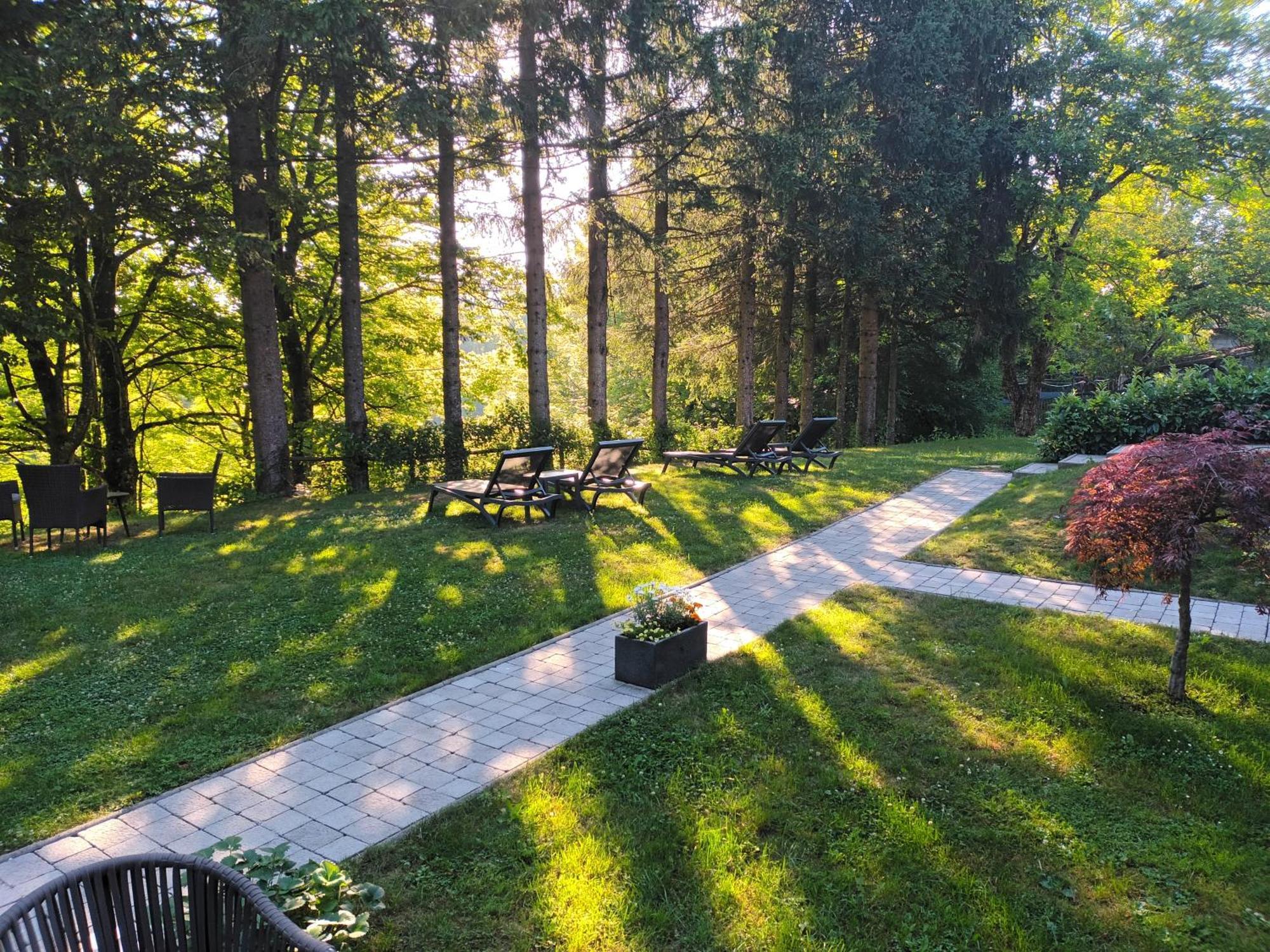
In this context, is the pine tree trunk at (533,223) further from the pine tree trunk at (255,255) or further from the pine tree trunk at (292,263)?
the pine tree trunk at (255,255)

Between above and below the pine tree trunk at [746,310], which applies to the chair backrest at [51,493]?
below

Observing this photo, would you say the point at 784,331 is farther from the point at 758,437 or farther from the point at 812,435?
the point at 758,437

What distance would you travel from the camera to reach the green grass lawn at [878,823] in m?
2.78

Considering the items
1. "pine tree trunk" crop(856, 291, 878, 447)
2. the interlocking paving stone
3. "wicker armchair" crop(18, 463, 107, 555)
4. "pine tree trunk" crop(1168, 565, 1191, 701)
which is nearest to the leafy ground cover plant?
"pine tree trunk" crop(1168, 565, 1191, 701)

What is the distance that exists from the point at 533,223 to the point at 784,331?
30.8ft

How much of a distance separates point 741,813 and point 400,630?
3.53 m

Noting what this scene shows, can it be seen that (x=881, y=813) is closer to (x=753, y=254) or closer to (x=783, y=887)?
(x=783, y=887)

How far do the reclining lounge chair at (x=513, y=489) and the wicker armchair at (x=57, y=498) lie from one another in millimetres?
4051

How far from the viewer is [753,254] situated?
18328 millimetres

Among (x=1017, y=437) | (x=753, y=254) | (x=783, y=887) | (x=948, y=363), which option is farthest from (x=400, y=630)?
(x=948, y=363)

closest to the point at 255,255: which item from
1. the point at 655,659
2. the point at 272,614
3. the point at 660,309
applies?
the point at 272,614

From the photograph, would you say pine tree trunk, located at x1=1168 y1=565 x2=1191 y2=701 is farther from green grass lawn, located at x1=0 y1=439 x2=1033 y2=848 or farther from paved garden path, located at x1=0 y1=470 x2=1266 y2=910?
green grass lawn, located at x1=0 y1=439 x2=1033 y2=848

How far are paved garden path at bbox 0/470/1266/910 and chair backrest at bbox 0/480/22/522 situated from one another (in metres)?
7.87

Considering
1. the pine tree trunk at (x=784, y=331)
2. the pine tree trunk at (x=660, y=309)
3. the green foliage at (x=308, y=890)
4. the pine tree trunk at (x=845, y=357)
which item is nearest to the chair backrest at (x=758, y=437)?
the pine tree trunk at (x=660, y=309)
